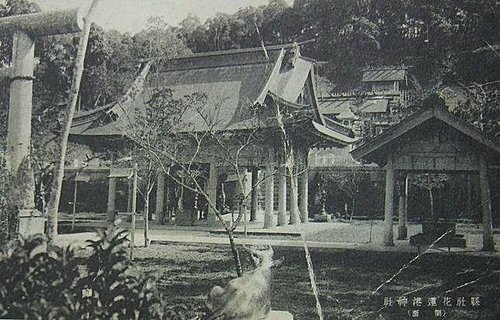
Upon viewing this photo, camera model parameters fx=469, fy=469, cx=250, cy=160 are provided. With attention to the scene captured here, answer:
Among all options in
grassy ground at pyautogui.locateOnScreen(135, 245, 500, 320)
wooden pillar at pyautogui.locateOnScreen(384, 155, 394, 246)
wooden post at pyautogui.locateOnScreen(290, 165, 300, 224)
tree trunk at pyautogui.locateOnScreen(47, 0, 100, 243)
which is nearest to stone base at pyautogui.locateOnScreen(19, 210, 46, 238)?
tree trunk at pyautogui.locateOnScreen(47, 0, 100, 243)

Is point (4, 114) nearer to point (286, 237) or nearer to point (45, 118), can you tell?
point (45, 118)

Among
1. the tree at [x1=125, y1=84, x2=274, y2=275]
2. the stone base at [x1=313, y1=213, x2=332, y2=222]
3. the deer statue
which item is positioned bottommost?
the deer statue

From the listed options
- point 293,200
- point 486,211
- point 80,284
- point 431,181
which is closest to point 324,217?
point 293,200

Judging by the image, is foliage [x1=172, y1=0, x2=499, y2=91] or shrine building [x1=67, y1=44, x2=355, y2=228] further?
shrine building [x1=67, y1=44, x2=355, y2=228]

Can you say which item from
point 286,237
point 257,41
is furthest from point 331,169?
point 257,41

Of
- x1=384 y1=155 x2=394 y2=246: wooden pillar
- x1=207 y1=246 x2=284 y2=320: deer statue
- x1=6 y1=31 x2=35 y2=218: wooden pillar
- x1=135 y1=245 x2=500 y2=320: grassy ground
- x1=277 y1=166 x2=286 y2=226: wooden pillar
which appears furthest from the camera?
x1=277 y1=166 x2=286 y2=226: wooden pillar

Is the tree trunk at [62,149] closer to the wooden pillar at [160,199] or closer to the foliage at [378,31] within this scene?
the foliage at [378,31]

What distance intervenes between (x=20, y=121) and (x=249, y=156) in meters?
2.32

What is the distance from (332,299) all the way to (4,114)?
2441mm

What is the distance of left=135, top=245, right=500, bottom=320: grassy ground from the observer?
2.22m

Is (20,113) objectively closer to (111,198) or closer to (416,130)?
(111,198)

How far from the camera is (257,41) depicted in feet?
12.1

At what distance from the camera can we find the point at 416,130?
127 inches

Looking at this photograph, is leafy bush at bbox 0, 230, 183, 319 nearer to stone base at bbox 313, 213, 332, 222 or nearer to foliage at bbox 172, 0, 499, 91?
foliage at bbox 172, 0, 499, 91
